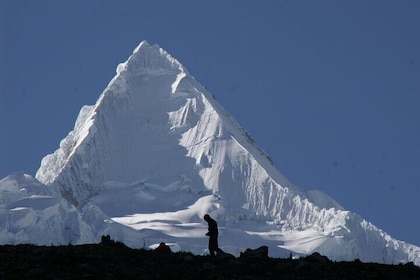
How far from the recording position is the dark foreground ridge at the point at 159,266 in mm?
46750

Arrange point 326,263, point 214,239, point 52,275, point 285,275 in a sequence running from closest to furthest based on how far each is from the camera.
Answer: point 52,275 < point 285,275 < point 326,263 < point 214,239

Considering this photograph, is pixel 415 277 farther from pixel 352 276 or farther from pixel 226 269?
pixel 226 269

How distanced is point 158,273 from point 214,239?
8161 mm

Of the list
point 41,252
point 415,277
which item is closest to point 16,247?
point 41,252

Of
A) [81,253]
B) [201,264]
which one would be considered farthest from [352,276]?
[81,253]

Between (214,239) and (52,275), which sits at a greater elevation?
(214,239)

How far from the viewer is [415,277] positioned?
4934 centimetres

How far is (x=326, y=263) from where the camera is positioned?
5181 cm

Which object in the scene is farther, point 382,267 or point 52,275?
point 382,267

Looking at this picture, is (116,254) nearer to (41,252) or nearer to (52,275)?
(41,252)

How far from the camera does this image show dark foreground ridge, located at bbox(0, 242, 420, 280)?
4675cm

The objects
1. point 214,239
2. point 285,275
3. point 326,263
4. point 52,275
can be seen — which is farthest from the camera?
point 214,239

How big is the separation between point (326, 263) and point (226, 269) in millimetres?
4013

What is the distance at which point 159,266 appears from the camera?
49.6 m
